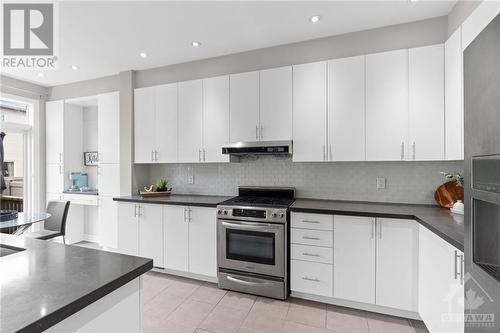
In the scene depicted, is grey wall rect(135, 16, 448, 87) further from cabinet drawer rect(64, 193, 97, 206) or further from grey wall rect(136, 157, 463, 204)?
cabinet drawer rect(64, 193, 97, 206)

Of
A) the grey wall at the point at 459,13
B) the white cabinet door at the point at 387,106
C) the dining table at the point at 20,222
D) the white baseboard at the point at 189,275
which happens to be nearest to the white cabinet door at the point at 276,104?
the white cabinet door at the point at 387,106

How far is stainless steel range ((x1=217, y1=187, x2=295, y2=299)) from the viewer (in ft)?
8.25

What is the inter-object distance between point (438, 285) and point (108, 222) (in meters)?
4.15

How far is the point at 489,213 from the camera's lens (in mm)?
1011

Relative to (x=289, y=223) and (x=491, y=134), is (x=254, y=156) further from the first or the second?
(x=491, y=134)

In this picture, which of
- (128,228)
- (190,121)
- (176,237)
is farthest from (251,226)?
(128,228)

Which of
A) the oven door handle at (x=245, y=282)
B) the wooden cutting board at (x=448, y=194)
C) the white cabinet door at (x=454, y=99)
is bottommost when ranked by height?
the oven door handle at (x=245, y=282)

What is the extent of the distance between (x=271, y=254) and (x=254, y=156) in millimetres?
1252

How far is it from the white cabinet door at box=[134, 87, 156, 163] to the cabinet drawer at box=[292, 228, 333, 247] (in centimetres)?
230

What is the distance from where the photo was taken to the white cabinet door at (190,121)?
3.29 meters

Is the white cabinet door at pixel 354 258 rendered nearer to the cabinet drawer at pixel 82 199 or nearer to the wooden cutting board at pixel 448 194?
the wooden cutting board at pixel 448 194

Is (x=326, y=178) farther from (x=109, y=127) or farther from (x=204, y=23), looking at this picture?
(x=109, y=127)

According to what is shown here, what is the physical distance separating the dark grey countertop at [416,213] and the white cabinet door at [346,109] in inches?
20.6

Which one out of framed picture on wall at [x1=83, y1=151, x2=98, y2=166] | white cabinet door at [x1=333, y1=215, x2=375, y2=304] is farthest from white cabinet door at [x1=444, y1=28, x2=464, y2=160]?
framed picture on wall at [x1=83, y1=151, x2=98, y2=166]
